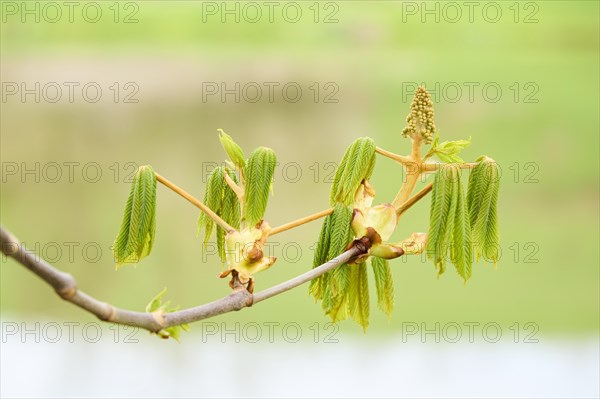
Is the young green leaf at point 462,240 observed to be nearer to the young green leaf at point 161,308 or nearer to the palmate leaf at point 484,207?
the palmate leaf at point 484,207

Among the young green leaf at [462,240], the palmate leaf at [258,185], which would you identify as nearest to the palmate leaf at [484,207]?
the young green leaf at [462,240]

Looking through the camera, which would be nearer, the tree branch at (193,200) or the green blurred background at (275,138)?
the tree branch at (193,200)

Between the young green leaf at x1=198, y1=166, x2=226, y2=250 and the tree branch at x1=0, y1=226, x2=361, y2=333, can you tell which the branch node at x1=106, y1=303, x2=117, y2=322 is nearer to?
the tree branch at x1=0, y1=226, x2=361, y2=333

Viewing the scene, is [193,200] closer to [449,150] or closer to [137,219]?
[137,219]

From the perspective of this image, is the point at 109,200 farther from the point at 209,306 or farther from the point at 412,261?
the point at 209,306

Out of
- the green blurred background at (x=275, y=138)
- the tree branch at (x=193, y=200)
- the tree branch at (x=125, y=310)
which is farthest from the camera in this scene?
the green blurred background at (x=275, y=138)

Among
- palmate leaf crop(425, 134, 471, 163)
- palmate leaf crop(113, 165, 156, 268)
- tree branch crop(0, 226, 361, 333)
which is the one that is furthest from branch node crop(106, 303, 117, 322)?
palmate leaf crop(425, 134, 471, 163)

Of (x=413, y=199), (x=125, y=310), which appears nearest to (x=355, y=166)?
(x=413, y=199)
